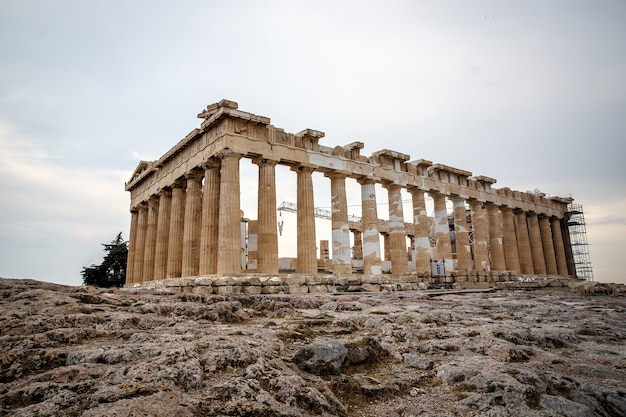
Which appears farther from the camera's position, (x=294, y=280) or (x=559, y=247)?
(x=559, y=247)

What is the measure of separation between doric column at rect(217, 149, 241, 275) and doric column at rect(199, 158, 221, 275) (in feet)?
4.43

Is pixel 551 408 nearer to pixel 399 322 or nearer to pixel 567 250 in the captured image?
pixel 399 322

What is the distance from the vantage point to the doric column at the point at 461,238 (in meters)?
29.3

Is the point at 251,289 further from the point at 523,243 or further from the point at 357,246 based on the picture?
the point at 523,243

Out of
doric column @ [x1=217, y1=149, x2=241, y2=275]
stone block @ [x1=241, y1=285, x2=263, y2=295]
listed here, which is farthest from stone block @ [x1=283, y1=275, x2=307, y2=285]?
doric column @ [x1=217, y1=149, x2=241, y2=275]

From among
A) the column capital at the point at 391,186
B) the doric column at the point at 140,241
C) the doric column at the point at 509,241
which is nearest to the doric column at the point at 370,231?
the column capital at the point at 391,186

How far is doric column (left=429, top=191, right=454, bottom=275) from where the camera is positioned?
27.9 m

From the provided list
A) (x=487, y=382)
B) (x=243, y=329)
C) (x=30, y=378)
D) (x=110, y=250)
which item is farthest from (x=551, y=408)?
(x=110, y=250)

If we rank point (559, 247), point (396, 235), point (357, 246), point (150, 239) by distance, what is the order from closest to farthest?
point (396, 235)
point (150, 239)
point (559, 247)
point (357, 246)

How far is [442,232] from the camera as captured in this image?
94.2 feet

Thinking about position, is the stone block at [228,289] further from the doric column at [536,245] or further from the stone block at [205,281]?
the doric column at [536,245]

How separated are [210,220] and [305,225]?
5077 millimetres

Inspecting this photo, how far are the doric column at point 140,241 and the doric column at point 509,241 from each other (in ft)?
97.7

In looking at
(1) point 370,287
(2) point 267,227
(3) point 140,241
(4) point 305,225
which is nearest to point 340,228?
(4) point 305,225
